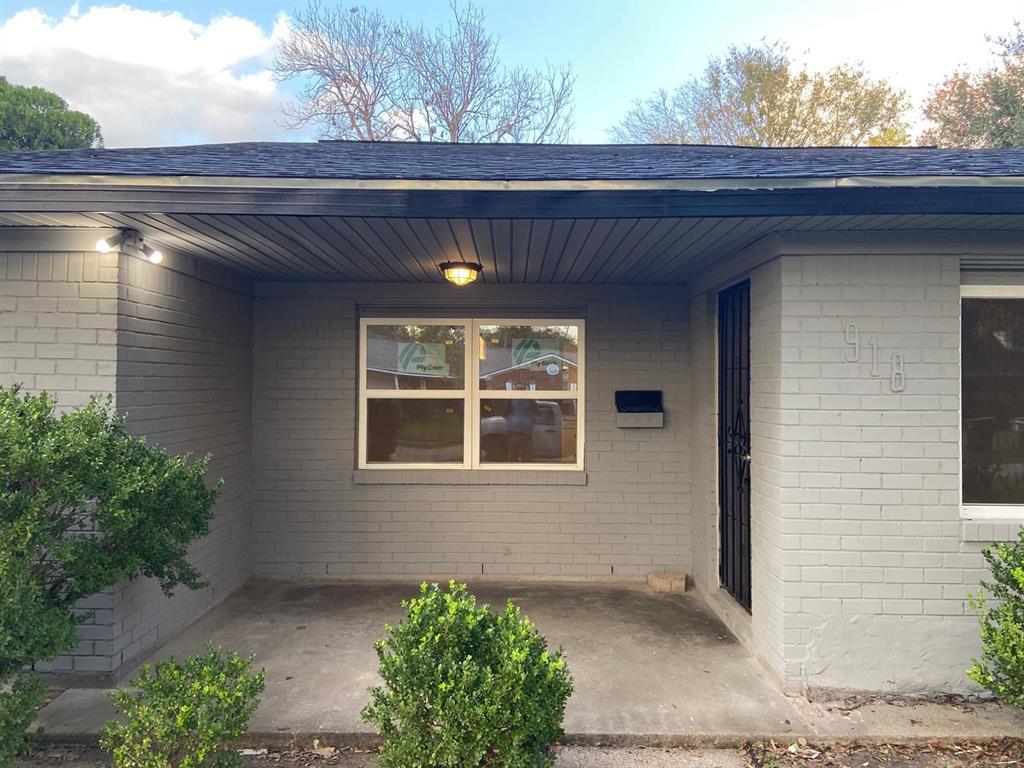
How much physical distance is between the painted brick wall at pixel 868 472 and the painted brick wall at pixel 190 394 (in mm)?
3752

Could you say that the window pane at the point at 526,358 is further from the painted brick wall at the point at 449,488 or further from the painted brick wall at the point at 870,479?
the painted brick wall at the point at 870,479

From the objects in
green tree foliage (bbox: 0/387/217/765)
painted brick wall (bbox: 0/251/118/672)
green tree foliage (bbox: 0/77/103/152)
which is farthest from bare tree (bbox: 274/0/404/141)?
green tree foliage (bbox: 0/387/217/765)

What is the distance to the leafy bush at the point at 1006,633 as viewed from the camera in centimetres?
261

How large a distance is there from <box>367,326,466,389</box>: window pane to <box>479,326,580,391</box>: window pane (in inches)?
9.6

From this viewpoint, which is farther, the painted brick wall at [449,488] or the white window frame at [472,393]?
the white window frame at [472,393]

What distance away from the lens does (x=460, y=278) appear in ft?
14.2

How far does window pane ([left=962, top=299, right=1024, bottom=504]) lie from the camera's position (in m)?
3.40

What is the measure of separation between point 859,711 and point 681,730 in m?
1.00

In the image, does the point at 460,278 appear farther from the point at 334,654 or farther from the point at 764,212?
the point at 334,654

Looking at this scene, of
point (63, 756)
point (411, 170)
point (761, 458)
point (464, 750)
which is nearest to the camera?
point (464, 750)

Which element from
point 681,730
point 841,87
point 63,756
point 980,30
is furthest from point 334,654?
point 980,30

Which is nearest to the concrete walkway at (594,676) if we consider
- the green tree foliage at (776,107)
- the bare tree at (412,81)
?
the bare tree at (412,81)

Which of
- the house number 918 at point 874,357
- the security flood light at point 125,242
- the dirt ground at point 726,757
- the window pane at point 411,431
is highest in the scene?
the security flood light at point 125,242

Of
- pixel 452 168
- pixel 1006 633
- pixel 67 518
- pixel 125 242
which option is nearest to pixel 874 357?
pixel 1006 633
